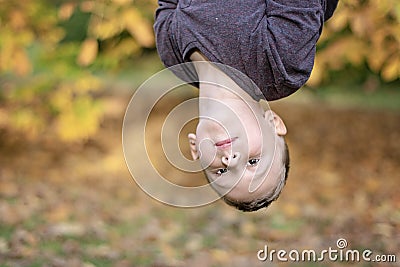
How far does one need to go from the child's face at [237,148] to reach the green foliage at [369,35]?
1.62 metres

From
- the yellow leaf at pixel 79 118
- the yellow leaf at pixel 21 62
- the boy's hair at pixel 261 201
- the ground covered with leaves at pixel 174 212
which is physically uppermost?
the yellow leaf at pixel 21 62

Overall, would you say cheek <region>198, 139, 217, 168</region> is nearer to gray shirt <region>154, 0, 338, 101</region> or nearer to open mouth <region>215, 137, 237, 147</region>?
open mouth <region>215, 137, 237, 147</region>

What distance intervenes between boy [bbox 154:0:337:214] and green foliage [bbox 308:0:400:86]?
1484 millimetres

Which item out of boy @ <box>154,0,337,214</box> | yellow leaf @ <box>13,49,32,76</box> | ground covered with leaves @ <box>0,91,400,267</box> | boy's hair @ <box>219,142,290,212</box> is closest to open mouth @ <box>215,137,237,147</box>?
boy @ <box>154,0,337,214</box>

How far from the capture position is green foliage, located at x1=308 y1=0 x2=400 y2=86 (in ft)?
13.4

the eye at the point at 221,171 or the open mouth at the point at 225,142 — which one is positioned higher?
the open mouth at the point at 225,142

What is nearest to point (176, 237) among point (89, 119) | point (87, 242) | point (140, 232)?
point (140, 232)

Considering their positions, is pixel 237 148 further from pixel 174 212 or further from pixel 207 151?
pixel 174 212

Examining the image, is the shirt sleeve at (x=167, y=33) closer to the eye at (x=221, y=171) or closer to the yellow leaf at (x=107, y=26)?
the eye at (x=221, y=171)

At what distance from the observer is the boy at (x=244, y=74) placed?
222cm

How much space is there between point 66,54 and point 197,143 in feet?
12.9

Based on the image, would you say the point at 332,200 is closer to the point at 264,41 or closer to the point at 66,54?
the point at 66,54

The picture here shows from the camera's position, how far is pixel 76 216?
Result: 5.29 metres

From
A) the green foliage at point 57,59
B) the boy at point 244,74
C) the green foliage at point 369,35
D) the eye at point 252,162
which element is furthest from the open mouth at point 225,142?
Answer: the green foliage at point 57,59
